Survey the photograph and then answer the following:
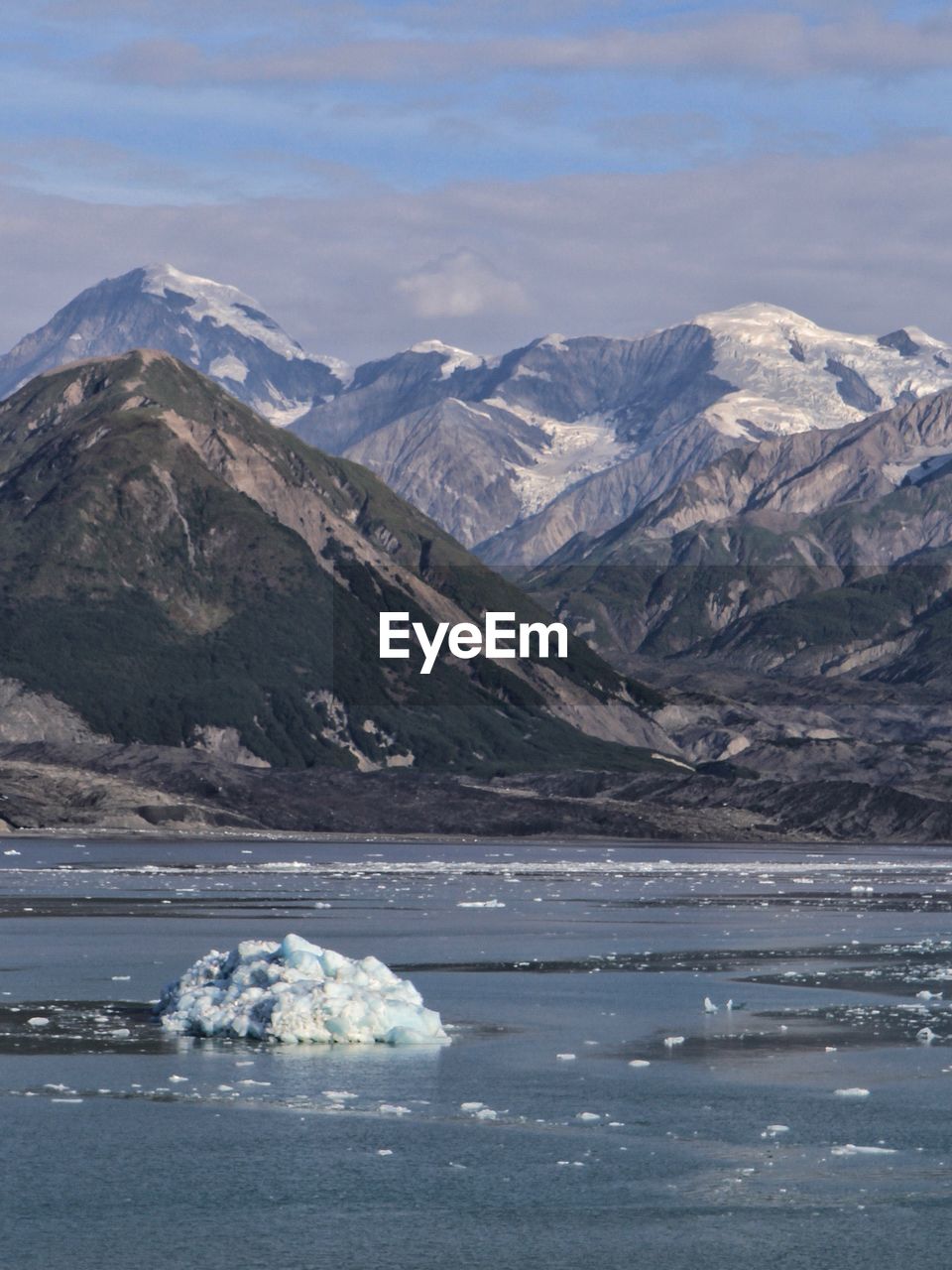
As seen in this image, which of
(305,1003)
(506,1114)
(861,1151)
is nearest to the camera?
(861,1151)

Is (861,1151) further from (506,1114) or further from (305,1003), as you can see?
(305,1003)

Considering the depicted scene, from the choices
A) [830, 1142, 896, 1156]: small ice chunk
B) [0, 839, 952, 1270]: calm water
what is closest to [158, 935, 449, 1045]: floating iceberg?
[0, 839, 952, 1270]: calm water

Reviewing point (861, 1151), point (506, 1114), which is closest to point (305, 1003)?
point (506, 1114)

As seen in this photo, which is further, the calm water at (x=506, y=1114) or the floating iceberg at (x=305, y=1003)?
Answer: the floating iceberg at (x=305, y=1003)

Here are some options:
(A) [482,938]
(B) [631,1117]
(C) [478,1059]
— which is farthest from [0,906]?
(B) [631,1117]

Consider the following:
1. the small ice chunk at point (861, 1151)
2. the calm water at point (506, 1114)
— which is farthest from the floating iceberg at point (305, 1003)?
the small ice chunk at point (861, 1151)

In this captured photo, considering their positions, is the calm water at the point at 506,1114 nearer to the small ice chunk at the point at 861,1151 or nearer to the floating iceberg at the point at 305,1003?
the small ice chunk at the point at 861,1151

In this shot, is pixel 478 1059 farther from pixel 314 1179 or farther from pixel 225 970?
pixel 314 1179
